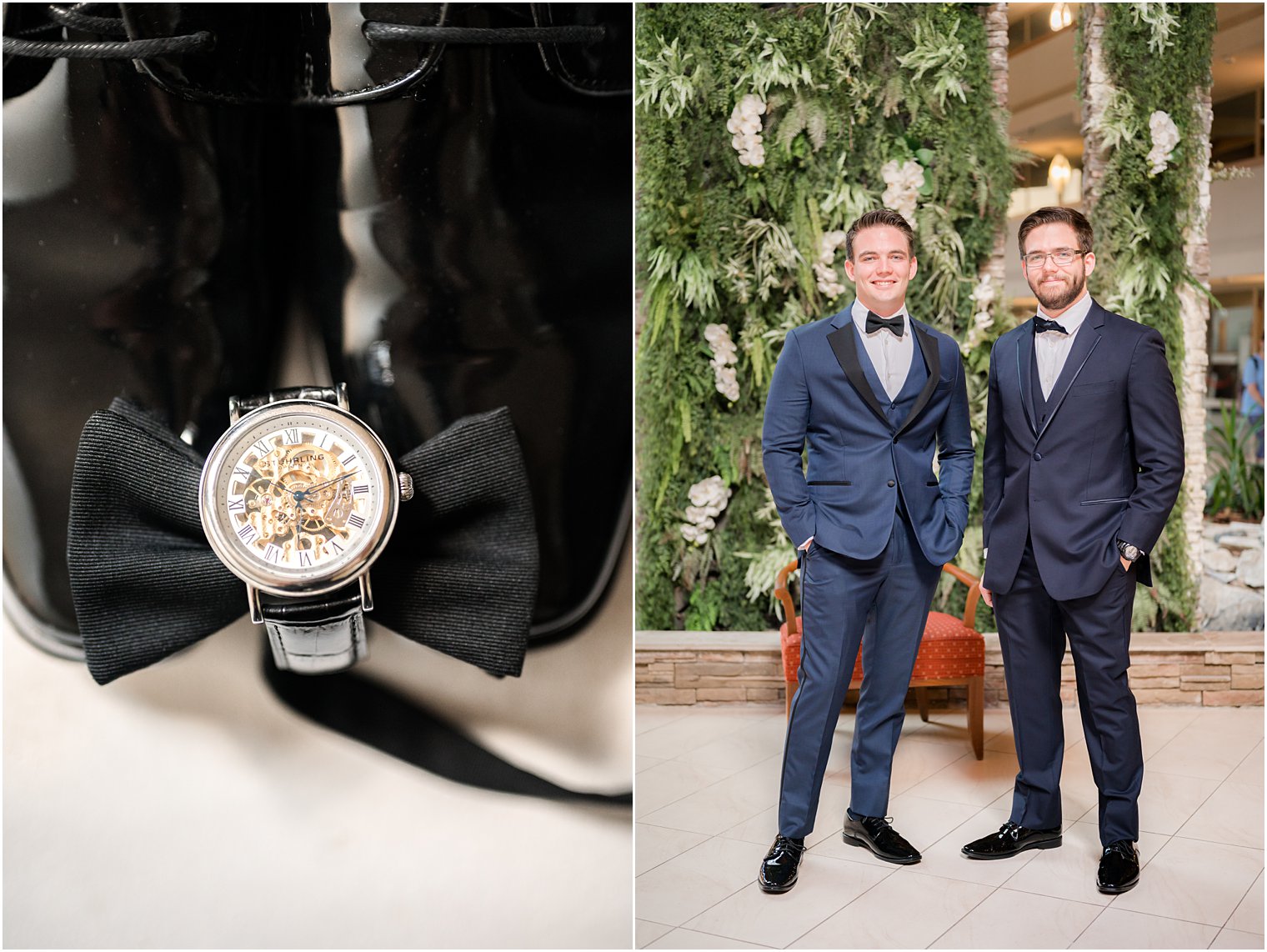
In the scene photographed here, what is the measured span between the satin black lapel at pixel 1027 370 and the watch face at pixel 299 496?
1804 mm


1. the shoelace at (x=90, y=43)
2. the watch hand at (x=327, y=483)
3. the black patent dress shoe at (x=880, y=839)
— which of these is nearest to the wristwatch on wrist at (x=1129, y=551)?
the black patent dress shoe at (x=880, y=839)

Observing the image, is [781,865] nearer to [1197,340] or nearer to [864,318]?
[864,318]

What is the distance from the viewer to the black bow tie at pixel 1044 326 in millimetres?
2691

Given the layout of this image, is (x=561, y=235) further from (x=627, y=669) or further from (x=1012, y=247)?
(x=1012, y=247)

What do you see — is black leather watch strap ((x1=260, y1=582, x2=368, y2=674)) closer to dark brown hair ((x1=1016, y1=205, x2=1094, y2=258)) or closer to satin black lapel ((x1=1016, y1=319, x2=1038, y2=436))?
satin black lapel ((x1=1016, y1=319, x2=1038, y2=436))

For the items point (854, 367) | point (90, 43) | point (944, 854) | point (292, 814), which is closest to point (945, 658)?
point (944, 854)

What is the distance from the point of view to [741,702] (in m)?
4.30

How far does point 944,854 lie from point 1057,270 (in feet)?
5.34

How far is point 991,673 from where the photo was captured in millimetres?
4215

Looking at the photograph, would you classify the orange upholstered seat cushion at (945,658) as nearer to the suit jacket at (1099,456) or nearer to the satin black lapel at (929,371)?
the suit jacket at (1099,456)

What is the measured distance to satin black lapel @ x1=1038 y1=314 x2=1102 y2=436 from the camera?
8.62 ft

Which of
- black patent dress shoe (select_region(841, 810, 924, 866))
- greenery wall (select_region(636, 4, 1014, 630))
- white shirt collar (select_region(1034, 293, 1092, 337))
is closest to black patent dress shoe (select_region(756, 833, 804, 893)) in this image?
black patent dress shoe (select_region(841, 810, 924, 866))

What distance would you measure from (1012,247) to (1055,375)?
2.19 metres

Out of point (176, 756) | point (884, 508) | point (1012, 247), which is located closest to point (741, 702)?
point (884, 508)
